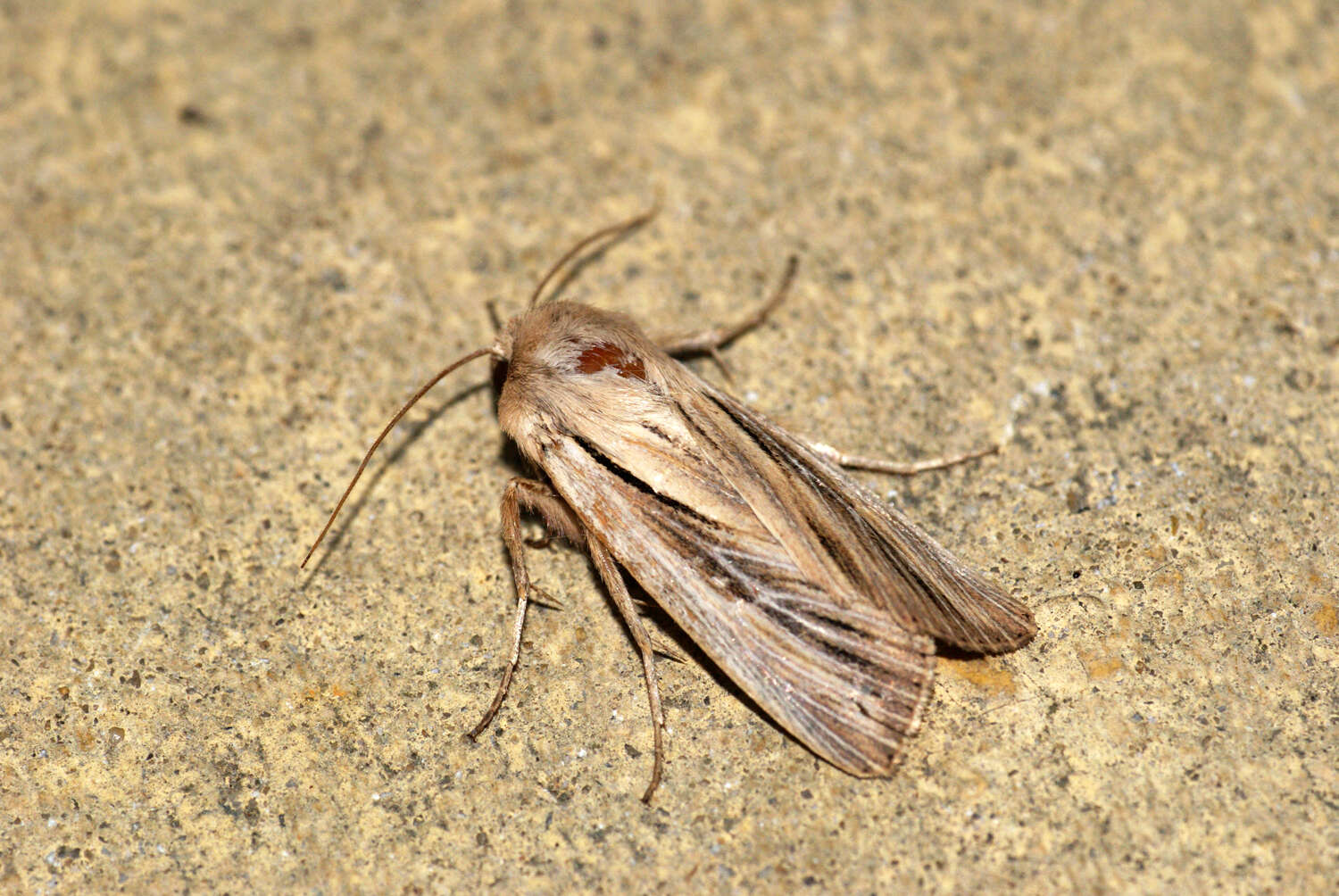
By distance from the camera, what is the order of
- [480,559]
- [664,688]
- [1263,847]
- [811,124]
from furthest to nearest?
[811,124], [480,559], [664,688], [1263,847]

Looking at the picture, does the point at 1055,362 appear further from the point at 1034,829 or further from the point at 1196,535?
the point at 1034,829

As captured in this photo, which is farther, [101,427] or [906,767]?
[101,427]

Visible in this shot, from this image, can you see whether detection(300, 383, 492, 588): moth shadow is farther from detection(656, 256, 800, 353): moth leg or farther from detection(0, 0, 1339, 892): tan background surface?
detection(656, 256, 800, 353): moth leg

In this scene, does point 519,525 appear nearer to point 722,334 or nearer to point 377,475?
point 377,475

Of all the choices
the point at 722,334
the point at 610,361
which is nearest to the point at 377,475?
the point at 610,361

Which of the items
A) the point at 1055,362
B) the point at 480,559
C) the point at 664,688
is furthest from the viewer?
the point at 1055,362

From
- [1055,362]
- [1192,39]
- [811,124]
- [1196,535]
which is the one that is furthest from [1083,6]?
[1196,535]

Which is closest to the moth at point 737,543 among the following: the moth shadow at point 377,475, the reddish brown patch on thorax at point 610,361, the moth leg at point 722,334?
the reddish brown patch on thorax at point 610,361
